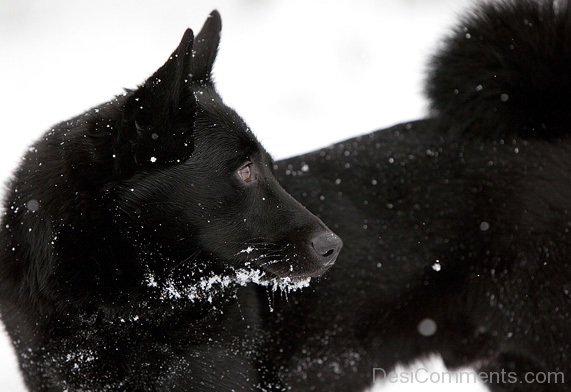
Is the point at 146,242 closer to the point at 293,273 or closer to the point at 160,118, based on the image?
the point at 160,118

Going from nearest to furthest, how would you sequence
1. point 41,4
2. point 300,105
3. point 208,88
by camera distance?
1. point 208,88
2. point 300,105
3. point 41,4

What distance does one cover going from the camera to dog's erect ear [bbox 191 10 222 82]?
111 inches

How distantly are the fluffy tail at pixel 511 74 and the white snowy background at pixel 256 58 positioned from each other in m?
2.93

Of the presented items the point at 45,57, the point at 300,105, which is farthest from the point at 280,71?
the point at 45,57

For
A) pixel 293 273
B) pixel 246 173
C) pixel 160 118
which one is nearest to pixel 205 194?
pixel 246 173

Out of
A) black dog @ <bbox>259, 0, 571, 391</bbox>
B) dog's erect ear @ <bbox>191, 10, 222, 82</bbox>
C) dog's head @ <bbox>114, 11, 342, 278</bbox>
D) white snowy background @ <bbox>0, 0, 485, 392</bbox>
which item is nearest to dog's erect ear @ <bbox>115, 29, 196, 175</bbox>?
dog's head @ <bbox>114, 11, 342, 278</bbox>

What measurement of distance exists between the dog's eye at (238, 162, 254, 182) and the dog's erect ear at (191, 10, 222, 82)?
18.2 inches

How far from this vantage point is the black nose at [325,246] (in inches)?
99.9

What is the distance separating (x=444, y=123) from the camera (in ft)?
10.3

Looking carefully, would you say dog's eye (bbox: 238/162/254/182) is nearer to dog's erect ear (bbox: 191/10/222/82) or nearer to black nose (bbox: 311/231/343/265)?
black nose (bbox: 311/231/343/265)

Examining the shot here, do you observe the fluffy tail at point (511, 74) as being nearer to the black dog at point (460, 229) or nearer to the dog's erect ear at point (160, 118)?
the black dog at point (460, 229)

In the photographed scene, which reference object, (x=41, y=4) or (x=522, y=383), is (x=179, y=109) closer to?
(x=522, y=383)

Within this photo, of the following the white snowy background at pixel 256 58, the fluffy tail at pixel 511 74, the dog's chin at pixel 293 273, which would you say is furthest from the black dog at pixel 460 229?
the white snowy background at pixel 256 58

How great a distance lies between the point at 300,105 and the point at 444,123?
12.5 feet
